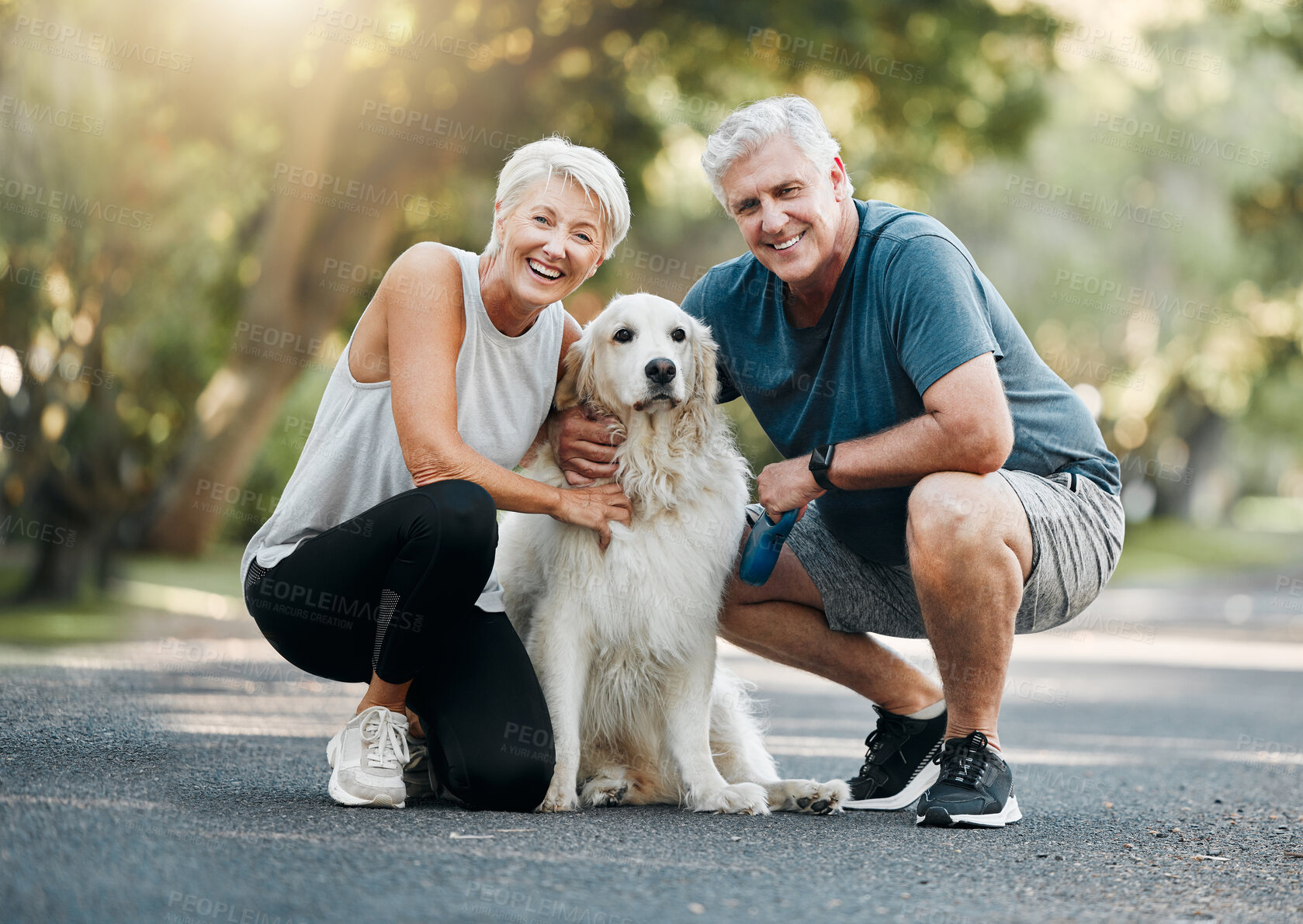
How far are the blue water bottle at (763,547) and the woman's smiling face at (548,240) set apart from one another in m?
0.98

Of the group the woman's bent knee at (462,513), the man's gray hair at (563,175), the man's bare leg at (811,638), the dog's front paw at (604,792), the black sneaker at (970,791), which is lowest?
the dog's front paw at (604,792)

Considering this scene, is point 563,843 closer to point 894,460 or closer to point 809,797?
point 809,797

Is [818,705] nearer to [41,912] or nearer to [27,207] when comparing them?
[41,912]

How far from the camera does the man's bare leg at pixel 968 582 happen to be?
11.8ft

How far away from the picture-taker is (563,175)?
12.4 ft

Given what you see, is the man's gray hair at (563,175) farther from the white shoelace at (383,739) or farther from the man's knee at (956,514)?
the white shoelace at (383,739)

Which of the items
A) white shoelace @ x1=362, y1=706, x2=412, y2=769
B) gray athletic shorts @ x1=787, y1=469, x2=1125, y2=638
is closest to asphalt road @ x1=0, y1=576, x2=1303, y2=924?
white shoelace @ x1=362, y1=706, x2=412, y2=769

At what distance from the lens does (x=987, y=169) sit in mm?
23000

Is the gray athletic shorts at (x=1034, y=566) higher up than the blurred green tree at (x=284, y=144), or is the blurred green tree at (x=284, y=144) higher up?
the blurred green tree at (x=284, y=144)

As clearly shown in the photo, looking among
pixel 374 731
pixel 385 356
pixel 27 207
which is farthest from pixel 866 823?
pixel 27 207

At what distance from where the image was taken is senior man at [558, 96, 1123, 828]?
3609 mm

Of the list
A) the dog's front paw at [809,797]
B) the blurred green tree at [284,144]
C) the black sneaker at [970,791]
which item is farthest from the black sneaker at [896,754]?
the blurred green tree at [284,144]

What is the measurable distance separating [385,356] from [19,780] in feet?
5.04

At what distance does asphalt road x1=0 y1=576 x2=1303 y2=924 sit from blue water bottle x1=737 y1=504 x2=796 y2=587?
2.66ft
